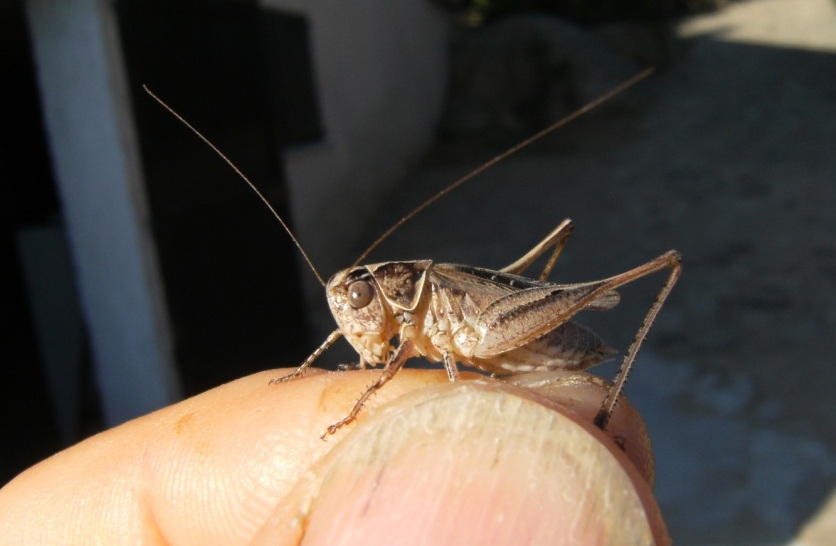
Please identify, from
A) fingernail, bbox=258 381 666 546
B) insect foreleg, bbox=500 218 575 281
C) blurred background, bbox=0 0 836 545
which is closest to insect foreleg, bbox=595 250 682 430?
fingernail, bbox=258 381 666 546

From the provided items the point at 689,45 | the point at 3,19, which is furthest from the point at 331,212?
the point at 689,45

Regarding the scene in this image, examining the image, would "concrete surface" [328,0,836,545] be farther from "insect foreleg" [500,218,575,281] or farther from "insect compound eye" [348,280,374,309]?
"insect compound eye" [348,280,374,309]

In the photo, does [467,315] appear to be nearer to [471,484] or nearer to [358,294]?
[358,294]

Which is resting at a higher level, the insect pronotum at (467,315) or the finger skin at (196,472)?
the insect pronotum at (467,315)

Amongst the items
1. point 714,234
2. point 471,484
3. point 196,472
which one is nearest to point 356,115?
point 714,234

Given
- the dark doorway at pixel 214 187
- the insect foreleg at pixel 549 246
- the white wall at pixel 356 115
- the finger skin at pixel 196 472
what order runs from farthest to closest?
the white wall at pixel 356 115, the dark doorway at pixel 214 187, the insect foreleg at pixel 549 246, the finger skin at pixel 196 472

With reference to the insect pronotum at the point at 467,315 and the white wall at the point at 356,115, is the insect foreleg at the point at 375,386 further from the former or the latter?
the white wall at the point at 356,115

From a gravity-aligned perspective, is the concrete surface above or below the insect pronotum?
below

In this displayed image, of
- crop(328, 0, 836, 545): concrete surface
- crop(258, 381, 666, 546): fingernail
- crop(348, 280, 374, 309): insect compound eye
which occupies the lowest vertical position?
crop(328, 0, 836, 545): concrete surface

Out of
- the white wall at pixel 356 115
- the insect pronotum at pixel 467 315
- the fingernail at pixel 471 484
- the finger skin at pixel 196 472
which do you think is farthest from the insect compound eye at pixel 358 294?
the white wall at pixel 356 115
